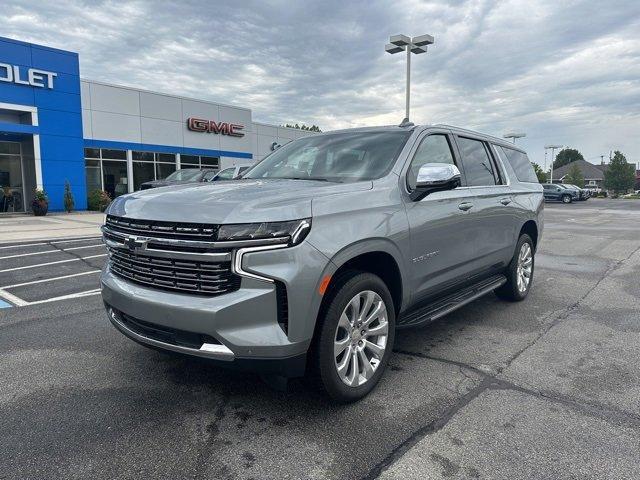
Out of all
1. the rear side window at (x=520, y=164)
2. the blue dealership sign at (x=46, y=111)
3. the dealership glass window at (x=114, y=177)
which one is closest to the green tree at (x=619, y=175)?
the dealership glass window at (x=114, y=177)

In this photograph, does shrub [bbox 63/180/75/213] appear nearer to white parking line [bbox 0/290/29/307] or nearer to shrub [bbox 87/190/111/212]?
shrub [bbox 87/190/111/212]

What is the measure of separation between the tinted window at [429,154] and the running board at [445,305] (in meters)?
1.02

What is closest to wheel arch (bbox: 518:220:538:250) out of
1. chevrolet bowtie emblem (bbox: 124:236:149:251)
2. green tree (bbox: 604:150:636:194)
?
chevrolet bowtie emblem (bbox: 124:236:149:251)

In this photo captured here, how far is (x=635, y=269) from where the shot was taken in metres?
8.38

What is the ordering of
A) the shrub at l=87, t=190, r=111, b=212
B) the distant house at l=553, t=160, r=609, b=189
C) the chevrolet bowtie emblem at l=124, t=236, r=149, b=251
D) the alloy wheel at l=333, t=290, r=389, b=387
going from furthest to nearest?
1. the distant house at l=553, t=160, r=609, b=189
2. the shrub at l=87, t=190, r=111, b=212
3. the alloy wheel at l=333, t=290, r=389, b=387
4. the chevrolet bowtie emblem at l=124, t=236, r=149, b=251

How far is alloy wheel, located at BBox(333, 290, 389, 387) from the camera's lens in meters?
3.10

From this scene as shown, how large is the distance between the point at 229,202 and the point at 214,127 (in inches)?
1053

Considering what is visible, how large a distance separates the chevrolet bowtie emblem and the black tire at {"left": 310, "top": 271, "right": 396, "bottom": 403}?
1.17 meters

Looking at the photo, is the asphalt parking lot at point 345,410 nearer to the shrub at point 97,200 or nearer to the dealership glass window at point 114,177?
the shrub at point 97,200

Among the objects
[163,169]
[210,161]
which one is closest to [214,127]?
[210,161]

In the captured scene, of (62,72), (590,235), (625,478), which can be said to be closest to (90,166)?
(62,72)

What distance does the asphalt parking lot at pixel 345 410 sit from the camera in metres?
2.56

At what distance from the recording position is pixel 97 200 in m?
22.0

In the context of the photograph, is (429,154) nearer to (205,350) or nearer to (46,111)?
(205,350)
